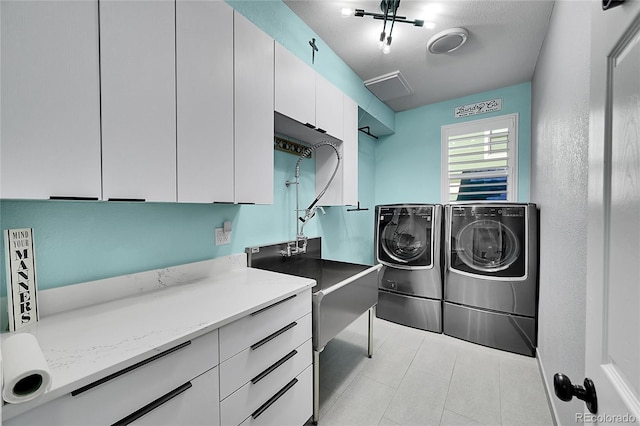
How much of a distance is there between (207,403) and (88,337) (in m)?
0.47

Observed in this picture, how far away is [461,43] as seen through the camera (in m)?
2.18

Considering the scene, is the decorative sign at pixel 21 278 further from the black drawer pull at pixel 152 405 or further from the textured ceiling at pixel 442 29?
the textured ceiling at pixel 442 29

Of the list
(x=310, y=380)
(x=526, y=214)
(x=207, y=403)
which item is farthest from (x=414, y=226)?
A: (x=207, y=403)

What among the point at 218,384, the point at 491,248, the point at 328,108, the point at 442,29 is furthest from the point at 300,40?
the point at 491,248

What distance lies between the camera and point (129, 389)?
0.74 metres

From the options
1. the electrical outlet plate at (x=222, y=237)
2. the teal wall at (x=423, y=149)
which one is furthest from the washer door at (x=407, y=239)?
the electrical outlet plate at (x=222, y=237)

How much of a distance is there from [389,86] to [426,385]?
2.90 meters

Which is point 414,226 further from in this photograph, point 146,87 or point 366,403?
point 146,87

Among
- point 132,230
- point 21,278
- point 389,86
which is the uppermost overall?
point 389,86

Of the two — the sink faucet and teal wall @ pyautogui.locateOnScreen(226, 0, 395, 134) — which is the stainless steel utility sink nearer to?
the sink faucet

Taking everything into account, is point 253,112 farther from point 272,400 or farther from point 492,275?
point 492,275

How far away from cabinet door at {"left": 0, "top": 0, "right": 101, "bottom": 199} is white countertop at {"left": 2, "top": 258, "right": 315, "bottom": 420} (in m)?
0.48

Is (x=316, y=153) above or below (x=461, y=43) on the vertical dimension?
below

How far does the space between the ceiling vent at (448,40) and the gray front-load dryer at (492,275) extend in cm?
148
